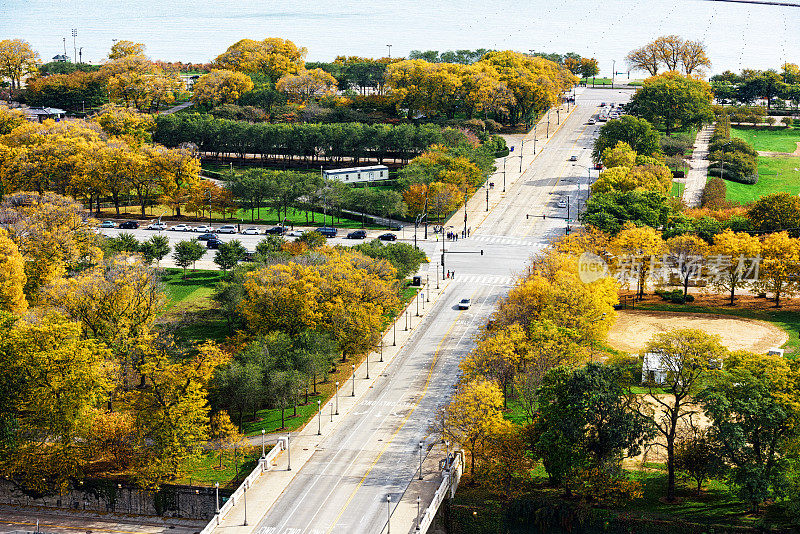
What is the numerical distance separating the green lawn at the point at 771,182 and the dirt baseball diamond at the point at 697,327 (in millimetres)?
38788

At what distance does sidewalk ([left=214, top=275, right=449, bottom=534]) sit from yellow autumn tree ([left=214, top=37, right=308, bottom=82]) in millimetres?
101119

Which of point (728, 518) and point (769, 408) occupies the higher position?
point (769, 408)

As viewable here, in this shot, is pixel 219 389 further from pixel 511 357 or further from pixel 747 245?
pixel 747 245

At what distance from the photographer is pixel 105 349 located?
7281cm

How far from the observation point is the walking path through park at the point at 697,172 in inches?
5144

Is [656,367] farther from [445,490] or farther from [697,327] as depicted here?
[445,490]

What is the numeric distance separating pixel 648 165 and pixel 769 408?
68.9 meters

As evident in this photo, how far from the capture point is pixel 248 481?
65.9 meters

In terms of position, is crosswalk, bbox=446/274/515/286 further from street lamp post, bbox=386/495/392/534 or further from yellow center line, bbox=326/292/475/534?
street lamp post, bbox=386/495/392/534

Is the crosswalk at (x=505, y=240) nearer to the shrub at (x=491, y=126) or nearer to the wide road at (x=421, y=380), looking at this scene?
the wide road at (x=421, y=380)

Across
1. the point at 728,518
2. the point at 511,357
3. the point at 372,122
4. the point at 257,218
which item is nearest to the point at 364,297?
the point at 511,357

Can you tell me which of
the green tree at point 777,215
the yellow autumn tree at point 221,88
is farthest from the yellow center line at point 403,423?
the yellow autumn tree at point 221,88

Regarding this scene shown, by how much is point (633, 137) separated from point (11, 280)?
9035 cm

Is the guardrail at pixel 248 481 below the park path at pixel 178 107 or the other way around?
below
